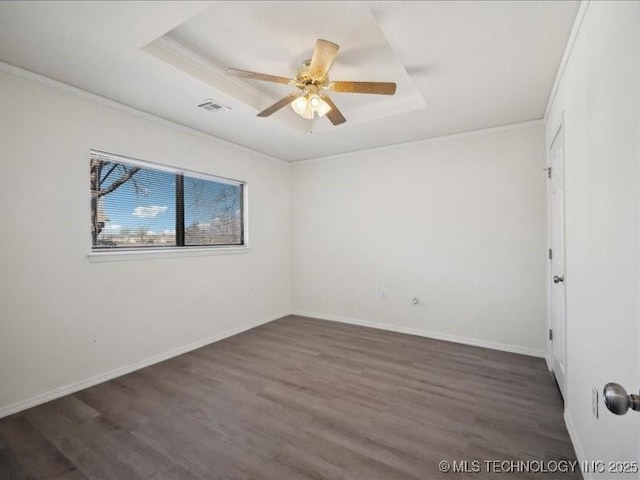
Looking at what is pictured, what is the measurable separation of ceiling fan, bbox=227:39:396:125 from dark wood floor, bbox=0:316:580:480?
2.33 meters

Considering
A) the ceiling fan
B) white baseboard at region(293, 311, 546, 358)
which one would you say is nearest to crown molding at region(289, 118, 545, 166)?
the ceiling fan

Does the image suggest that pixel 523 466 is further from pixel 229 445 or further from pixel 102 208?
pixel 102 208

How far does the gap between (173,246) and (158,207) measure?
1.51 feet

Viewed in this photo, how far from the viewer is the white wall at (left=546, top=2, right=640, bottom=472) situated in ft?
3.33

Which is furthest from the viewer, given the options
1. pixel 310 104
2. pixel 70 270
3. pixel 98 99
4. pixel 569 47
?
pixel 98 99

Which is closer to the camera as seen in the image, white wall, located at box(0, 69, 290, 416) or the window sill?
Result: white wall, located at box(0, 69, 290, 416)

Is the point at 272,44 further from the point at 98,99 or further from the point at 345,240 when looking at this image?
the point at 345,240

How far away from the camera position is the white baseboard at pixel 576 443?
1.54 meters

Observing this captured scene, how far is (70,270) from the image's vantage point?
2514mm

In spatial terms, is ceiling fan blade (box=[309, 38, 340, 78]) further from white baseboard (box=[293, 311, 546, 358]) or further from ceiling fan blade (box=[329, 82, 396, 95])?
white baseboard (box=[293, 311, 546, 358])

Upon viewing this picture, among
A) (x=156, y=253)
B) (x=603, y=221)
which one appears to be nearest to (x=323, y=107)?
(x=603, y=221)

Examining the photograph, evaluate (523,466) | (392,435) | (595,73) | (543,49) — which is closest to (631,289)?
(595,73)

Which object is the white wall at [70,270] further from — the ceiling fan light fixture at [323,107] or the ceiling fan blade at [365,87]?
the ceiling fan blade at [365,87]

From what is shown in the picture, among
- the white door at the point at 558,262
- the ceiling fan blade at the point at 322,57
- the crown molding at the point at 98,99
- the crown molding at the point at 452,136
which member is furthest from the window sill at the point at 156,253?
the white door at the point at 558,262
